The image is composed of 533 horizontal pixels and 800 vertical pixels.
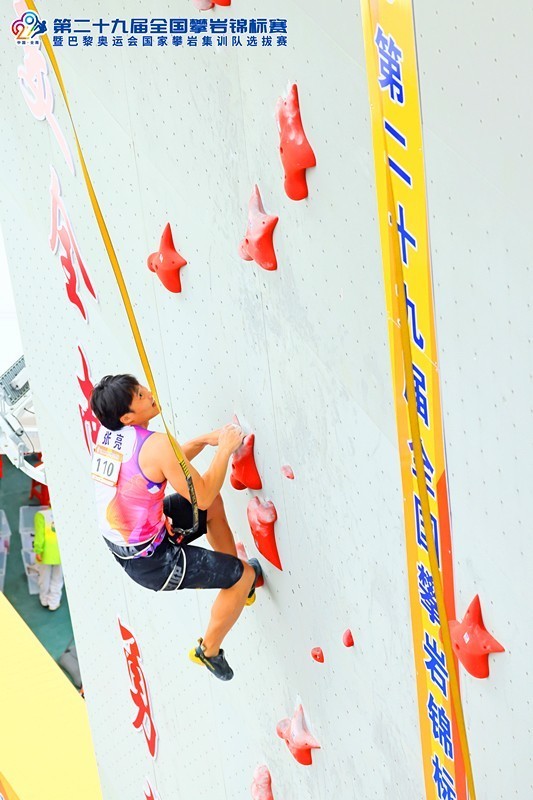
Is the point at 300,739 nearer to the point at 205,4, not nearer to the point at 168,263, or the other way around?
the point at 168,263

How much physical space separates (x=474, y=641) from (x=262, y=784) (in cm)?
183

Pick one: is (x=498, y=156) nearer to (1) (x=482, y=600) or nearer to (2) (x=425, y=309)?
(2) (x=425, y=309)

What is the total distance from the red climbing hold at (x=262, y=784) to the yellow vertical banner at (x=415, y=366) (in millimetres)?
1473

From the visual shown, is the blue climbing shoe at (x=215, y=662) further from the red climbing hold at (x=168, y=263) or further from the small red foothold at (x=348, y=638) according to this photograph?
the red climbing hold at (x=168, y=263)

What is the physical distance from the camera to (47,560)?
11.3 metres

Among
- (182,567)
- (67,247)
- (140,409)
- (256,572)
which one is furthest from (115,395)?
(67,247)

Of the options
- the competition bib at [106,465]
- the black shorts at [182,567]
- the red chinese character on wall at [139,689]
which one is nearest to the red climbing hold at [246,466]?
the black shorts at [182,567]

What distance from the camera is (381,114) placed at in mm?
1694

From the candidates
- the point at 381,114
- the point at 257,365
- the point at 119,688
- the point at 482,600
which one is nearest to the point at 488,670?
the point at 482,600

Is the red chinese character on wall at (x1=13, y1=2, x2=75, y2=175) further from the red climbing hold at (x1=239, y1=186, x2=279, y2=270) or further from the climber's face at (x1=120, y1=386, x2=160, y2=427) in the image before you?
the red climbing hold at (x1=239, y1=186, x2=279, y2=270)

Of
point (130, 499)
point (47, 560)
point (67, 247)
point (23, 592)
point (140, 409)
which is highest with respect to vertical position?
point (67, 247)

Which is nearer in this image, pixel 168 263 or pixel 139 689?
pixel 168 263

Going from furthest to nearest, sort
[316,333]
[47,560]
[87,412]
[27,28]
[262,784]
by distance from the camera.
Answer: [47,560], [87,412], [262,784], [27,28], [316,333]

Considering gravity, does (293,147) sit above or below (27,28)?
below
